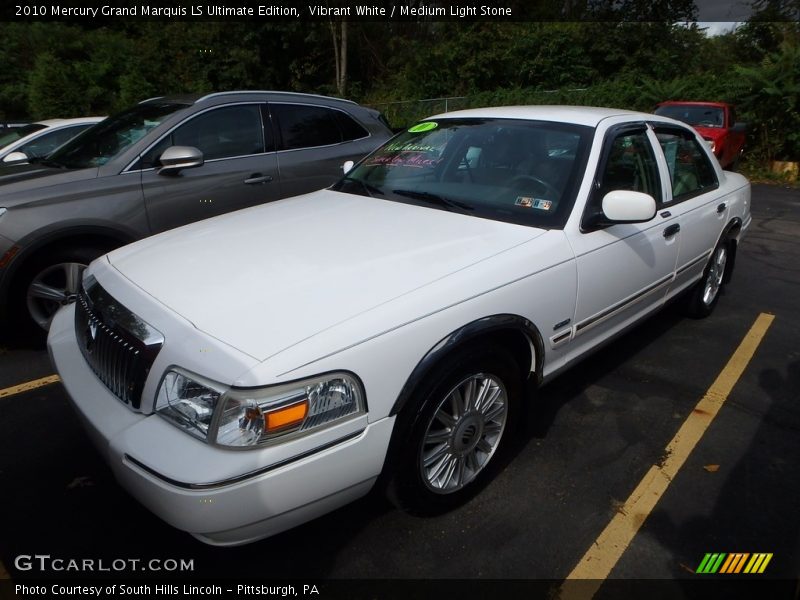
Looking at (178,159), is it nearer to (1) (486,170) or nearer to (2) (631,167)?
(1) (486,170)

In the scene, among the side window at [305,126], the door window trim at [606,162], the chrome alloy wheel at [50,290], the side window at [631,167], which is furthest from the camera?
the side window at [305,126]

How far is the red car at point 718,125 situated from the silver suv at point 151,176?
32.1 ft

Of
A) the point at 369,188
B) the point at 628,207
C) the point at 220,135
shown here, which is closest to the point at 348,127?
the point at 220,135

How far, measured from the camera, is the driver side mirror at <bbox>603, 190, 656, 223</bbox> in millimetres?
2771

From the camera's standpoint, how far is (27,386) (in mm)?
3582

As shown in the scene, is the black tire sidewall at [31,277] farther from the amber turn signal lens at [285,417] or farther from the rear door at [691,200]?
the rear door at [691,200]

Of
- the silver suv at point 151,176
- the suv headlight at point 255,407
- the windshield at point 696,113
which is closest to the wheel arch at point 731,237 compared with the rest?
the silver suv at point 151,176

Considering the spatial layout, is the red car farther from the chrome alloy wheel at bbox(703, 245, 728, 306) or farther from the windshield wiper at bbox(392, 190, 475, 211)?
the windshield wiper at bbox(392, 190, 475, 211)

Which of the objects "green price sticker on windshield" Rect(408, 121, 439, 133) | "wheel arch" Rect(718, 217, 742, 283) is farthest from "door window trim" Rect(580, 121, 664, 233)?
"wheel arch" Rect(718, 217, 742, 283)

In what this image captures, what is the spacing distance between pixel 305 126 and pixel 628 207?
3371mm

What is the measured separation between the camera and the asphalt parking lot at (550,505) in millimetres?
2295

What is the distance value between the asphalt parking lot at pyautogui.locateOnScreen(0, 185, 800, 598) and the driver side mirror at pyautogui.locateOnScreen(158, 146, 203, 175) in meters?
1.66

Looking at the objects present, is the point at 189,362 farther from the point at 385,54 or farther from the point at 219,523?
the point at 385,54

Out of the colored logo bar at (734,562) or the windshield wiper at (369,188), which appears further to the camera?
the windshield wiper at (369,188)
